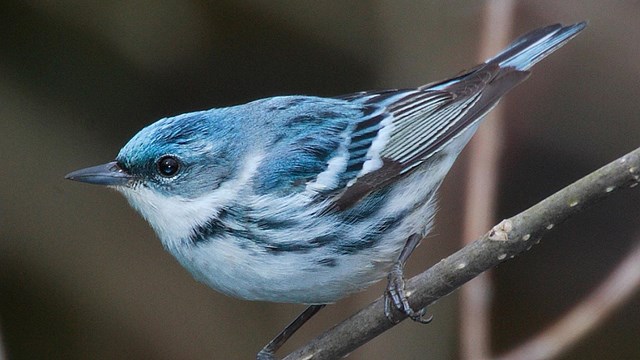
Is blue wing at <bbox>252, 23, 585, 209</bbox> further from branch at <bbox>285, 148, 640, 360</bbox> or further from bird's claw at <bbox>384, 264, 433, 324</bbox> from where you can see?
branch at <bbox>285, 148, 640, 360</bbox>

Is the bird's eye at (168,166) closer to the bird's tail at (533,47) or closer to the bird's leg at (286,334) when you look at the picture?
the bird's leg at (286,334)

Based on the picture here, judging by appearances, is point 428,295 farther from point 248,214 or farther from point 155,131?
point 155,131

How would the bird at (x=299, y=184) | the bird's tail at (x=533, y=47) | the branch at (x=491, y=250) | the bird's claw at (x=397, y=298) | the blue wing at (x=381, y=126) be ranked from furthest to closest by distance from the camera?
the bird's tail at (x=533, y=47)
the blue wing at (x=381, y=126)
the bird at (x=299, y=184)
the bird's claw at (x=397, y=298)
the branch at (x=491, y=250)

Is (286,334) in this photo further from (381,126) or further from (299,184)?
(381,126)

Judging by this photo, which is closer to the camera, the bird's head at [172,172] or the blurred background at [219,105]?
the bird's head at [172,172]

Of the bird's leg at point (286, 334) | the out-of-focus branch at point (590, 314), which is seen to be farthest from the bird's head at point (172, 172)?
the out-of-focus branch at point (590, 314)

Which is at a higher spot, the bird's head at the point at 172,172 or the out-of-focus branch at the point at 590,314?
the bird's head at the point at 172,172

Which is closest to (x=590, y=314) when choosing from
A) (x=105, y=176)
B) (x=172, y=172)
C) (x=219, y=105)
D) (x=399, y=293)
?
(x=399, y=293)
